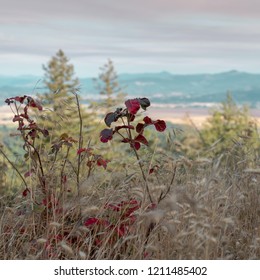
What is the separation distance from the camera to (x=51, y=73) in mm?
52781

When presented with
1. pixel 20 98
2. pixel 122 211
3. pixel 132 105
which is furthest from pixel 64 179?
pixel 132 105

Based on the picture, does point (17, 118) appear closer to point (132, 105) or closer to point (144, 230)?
point (132, 105)

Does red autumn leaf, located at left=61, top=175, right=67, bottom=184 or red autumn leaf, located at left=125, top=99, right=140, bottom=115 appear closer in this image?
red autumn leaf, located at left=125, top=99, right=140, bottom=115

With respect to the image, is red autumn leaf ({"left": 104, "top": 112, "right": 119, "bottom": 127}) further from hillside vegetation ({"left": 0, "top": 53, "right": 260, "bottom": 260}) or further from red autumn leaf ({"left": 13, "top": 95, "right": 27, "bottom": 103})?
red autumn leaf ({"left": 13, "top": 95, "right": 27, "bottom": 103})

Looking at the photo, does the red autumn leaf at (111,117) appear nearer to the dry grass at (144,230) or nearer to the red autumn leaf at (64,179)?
the dry grass at (144,230)

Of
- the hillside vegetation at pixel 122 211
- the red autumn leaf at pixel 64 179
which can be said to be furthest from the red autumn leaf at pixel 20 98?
the red autumn leaf at pixel 64 179

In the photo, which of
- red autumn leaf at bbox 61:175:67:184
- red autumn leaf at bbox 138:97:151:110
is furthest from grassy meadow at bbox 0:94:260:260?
red autumn leaf at bbox 138:97:151:110

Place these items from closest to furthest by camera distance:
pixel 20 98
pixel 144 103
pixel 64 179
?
pixel 144 103 < pixel 20 98 < pixel 64 179

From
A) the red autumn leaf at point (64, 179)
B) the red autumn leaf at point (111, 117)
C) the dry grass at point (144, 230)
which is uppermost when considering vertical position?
the red autumn leaf at point (111, 117)

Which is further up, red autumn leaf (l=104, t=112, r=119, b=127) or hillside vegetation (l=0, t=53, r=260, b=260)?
red autumn leaf (l=104, t=112, r=119, b=127)

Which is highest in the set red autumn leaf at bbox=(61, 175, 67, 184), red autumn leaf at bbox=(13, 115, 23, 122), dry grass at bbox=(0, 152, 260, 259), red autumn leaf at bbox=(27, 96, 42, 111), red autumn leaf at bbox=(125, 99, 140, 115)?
red autumn leaf at bbox=(125, 99, 140, 115)

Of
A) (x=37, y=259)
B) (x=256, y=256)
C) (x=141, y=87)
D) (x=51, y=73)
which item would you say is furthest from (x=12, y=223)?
(x=141, y=87)

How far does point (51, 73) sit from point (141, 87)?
145960mm
